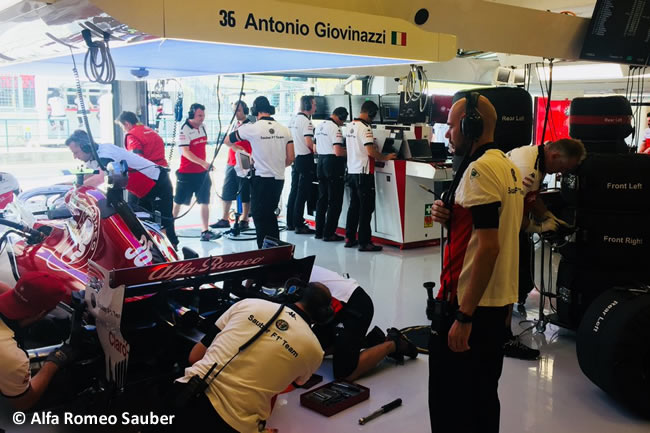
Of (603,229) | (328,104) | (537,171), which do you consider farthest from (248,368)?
(328,104)

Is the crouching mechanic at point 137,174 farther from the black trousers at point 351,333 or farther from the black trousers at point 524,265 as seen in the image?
the black trousers at point 524,265

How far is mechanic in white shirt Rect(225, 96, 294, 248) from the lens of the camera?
6.52 metres

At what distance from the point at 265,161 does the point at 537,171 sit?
9.96 feet

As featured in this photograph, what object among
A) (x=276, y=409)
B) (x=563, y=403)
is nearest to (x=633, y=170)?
(x=563, y=403)

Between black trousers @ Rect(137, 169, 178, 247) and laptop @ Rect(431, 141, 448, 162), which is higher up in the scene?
laptop @ Rect(431, 141, 448, 162)

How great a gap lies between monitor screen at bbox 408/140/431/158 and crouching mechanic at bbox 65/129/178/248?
2.89m

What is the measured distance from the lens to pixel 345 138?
7523mm

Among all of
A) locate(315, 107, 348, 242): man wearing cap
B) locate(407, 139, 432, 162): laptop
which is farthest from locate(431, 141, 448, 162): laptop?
locate(315, 107, 348, 242): man wearing cap

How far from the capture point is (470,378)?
2.53 m

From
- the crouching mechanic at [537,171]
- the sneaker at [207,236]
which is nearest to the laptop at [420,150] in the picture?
the sneaker at [207,236]

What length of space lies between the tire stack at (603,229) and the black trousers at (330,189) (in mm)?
Result: 3403

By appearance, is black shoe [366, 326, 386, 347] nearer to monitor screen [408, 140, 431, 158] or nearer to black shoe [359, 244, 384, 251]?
black shoe [359, 244, 384, 251]

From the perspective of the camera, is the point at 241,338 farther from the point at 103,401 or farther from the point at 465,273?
the point at 103,401

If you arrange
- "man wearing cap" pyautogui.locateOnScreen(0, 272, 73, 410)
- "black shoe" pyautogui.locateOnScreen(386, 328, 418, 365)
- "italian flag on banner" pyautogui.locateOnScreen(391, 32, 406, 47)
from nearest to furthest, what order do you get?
"man wearing cap" pyautogui.locateOnScreen(0, 272, 73, 410)
"italian flag on banner" pyautogui.locateOnScreen(391, 32, 406, 47)
"black shoe" pyautogui.locateOnScreen(386, 328, 418, 365)
